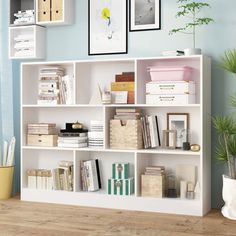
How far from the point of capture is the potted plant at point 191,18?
13.0ft

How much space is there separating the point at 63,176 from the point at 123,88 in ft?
3.22

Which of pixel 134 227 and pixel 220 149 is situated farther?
pixel 220 149

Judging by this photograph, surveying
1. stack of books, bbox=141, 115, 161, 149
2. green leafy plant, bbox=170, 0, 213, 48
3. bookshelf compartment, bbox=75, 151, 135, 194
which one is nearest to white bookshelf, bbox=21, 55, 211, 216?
bookshelf compartment, bbox=75, 151, 135, 194

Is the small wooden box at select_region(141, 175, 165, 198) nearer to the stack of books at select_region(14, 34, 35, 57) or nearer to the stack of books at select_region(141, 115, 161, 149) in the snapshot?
the stack of books at select_region(141, 115, 161, 149)

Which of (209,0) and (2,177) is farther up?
(209,0)

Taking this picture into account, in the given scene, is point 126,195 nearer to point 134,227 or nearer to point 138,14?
point 134,227

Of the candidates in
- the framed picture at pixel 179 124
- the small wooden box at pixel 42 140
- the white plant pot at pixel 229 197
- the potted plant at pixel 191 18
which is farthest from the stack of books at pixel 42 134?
the white plant pot at pixel 229 197

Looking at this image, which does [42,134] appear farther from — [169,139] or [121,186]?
[169,139]

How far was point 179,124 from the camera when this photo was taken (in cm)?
418

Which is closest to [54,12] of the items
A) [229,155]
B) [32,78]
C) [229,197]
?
[32,78]

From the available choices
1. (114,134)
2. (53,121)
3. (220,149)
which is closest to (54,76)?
(53,121)

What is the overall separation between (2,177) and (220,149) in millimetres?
2061

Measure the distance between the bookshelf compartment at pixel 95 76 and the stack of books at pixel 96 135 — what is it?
0.20m

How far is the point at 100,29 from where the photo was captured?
4.51 meters
